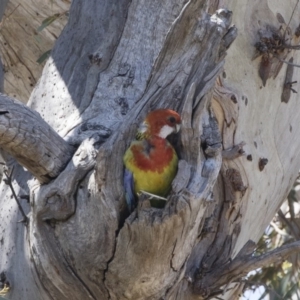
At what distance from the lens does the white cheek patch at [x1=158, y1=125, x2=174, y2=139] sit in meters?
1.91

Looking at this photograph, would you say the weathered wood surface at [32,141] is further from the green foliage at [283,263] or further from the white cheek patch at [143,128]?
the green foliage at [283,263]

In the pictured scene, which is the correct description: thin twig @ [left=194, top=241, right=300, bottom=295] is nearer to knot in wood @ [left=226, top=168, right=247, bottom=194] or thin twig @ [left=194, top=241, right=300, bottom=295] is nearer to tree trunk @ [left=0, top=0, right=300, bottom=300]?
tree trunk @ [left=0, top=0, right=300, bottom=300]

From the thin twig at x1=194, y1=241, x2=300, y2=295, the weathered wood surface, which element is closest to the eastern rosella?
the weathered wood surface

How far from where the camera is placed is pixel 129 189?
1815 mm

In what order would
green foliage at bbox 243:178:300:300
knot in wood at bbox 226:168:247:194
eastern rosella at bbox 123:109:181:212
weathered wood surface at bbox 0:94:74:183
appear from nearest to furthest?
weathered wood surface at bbox 0:94:74:183, eastern rosella at bbox 123:109:181:212, knot in wood at bbox 226:168:247:194, green foliage at bbox 243:178:300:300

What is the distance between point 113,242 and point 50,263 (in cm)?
20

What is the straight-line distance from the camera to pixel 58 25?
3344 millimetres

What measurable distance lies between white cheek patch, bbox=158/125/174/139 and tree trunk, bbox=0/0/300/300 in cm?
5

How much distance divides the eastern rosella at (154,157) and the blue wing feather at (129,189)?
0.02 meters

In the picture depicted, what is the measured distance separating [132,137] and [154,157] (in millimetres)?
84

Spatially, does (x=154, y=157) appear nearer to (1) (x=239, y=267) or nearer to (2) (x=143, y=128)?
(2) (x=143, y=128)

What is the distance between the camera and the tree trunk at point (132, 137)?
179 cm

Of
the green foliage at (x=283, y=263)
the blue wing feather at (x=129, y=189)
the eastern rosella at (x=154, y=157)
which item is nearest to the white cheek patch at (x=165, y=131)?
the eastern rosella at (x=154, y=157)

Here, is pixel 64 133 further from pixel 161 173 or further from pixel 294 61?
pixel 294 61
